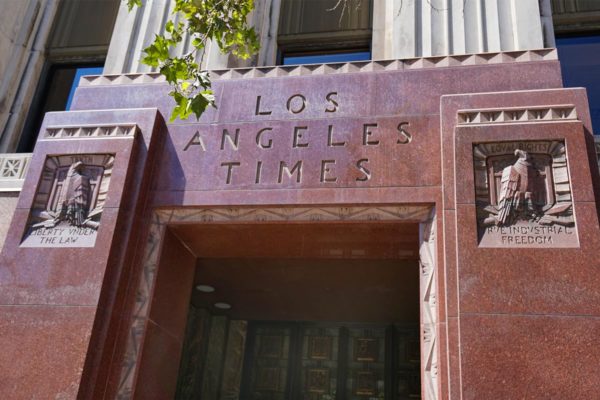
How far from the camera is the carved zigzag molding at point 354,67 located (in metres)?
7.52

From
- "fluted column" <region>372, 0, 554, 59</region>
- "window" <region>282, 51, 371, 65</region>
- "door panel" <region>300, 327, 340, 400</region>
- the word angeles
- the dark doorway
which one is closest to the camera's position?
the word angeles

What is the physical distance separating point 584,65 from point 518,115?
132 inches

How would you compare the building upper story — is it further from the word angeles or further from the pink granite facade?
the word angeles

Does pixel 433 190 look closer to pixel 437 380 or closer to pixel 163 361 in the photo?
pixel 437 380

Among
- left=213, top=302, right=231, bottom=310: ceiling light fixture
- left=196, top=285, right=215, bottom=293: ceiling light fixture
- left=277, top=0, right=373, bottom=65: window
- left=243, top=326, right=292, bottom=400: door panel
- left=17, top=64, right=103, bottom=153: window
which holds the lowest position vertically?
left=243, top=326, right=292, bottom=400: door panel

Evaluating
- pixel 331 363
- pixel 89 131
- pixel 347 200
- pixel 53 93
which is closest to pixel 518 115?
pixel 347 200

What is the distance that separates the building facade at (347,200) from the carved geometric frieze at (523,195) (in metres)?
0.02

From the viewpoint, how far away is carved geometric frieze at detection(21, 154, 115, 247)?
711cm

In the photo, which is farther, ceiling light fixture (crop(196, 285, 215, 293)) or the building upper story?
ceiling light fixture (crop(196, 285, 215, 293))

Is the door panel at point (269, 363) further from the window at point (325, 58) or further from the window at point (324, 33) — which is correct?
the window at point (324, 33)

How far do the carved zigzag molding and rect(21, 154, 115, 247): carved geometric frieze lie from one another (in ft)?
5.04

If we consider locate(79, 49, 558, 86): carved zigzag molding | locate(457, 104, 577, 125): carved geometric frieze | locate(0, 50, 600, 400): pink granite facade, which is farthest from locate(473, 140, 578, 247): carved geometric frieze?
locate(79, 49, 558, 86): carved zigzag molding

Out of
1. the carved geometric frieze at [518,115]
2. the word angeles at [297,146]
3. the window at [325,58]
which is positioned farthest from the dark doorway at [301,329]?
the window at [325,58]

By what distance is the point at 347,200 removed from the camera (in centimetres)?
702
